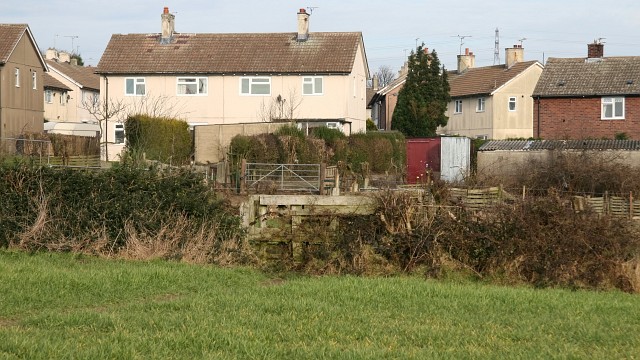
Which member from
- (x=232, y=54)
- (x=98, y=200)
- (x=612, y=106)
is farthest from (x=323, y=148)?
(x=98, y=200)

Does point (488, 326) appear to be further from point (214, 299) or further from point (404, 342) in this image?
point (214, 299)

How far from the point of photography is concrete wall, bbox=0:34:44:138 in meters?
47.8

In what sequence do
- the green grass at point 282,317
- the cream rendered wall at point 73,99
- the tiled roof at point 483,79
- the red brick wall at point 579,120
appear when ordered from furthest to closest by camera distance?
the cream rendered wall at point 73,99 → the tiled roof at point 483,79 → the red brick wall at point 579,120 → the green grass at point 282,317

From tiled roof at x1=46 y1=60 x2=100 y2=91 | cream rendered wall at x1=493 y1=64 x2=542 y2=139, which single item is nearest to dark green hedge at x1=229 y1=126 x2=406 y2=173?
cream rendered wall at x1=493 y1=64 x2=542 y2=139

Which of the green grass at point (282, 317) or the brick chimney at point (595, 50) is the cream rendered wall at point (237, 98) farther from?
the green grass at point (282, 317)

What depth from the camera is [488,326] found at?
1118cm

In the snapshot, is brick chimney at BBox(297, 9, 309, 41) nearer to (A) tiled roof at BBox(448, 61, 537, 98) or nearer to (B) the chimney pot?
(B) the chimney pot

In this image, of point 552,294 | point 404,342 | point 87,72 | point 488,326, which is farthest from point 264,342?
point 87,72

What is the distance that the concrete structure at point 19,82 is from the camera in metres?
47.8

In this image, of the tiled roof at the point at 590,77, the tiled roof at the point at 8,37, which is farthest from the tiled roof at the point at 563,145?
the tiled roof at the point at 8,37

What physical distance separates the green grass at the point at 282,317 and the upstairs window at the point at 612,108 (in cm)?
3524

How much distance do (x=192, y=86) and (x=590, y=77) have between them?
22003 millimetres

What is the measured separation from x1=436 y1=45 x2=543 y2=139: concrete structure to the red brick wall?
12.8 meters

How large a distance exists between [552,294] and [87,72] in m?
69.3
